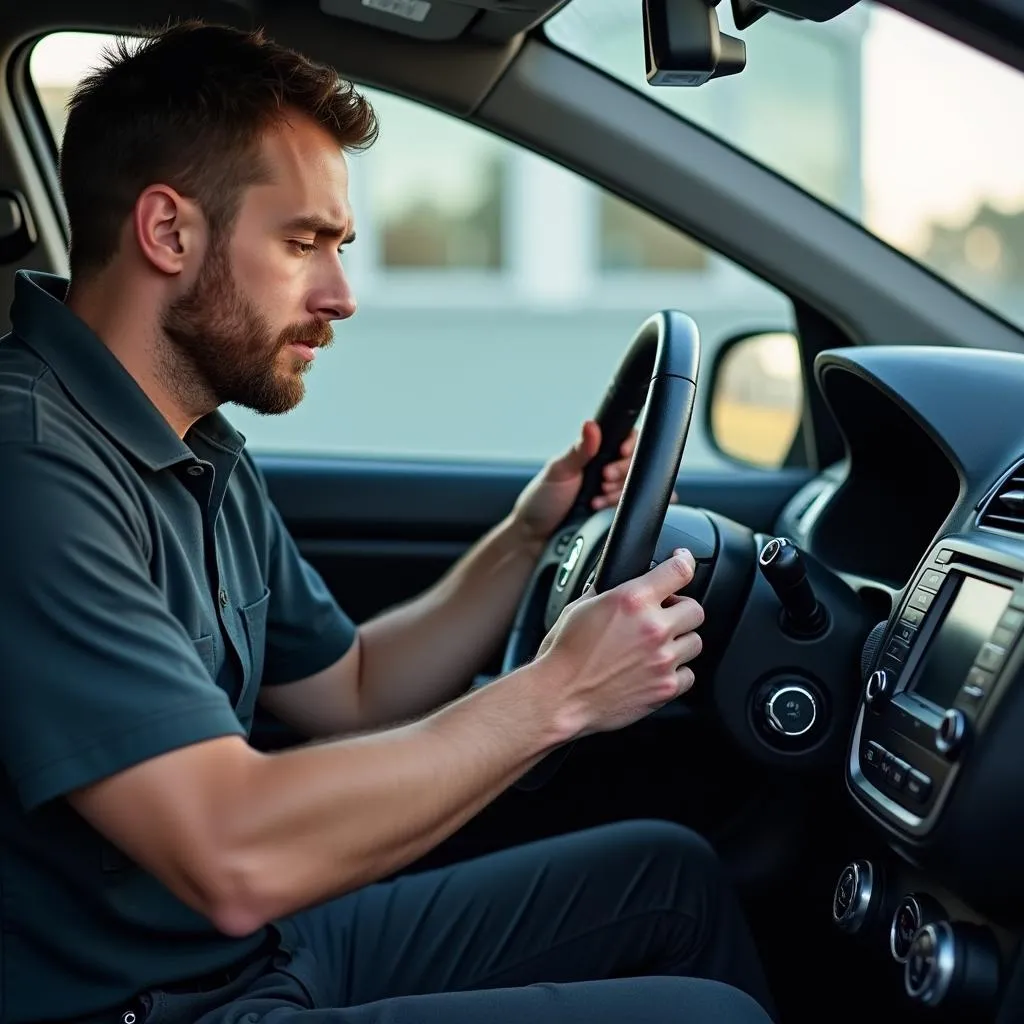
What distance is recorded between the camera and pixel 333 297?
1534mm

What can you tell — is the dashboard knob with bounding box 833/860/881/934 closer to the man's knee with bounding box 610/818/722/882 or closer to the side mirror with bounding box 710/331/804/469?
the man's knee with bounding box 610/818/722/882

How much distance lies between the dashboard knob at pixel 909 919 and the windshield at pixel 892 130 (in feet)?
21.8

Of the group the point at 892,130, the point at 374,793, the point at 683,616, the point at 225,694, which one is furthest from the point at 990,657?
the point at 892,130

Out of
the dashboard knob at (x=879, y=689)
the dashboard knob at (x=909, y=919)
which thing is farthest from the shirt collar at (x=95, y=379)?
the dashboard knob at (x=909, y=919)

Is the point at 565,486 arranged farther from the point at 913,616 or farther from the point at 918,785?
the point at 918,785

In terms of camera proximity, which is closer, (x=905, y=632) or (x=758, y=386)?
(x=905, y=632)

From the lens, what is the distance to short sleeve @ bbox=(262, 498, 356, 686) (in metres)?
1.81

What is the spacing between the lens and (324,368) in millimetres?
10281

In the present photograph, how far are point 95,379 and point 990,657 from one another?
0.87 metres

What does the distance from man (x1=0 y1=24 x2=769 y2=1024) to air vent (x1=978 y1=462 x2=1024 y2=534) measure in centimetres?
33

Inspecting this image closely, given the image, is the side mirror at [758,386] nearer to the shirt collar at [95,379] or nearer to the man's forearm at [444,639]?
the man's forearm at [444,639]

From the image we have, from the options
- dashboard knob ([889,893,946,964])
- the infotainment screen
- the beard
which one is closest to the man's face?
the beard

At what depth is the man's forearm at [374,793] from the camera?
3.86 feet

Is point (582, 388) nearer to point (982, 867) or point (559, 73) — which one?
point (559, 73)
